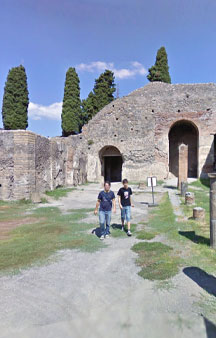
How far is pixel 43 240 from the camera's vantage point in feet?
20.6

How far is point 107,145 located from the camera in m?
24.1

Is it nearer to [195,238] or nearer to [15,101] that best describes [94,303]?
[195,238]

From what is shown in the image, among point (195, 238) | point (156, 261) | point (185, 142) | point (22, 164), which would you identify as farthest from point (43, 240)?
point (185, 142)

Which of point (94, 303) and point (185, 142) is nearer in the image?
point (94, 303)

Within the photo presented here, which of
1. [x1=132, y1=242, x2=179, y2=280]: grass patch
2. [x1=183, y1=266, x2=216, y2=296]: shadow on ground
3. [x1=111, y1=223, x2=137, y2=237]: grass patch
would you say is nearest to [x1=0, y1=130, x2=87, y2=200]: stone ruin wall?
[x1=111, y1=223, x2=137, y2=237]: grass patch

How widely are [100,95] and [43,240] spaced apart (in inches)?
1184

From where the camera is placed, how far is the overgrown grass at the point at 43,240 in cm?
502

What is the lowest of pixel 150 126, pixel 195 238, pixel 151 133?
pixel 195 238

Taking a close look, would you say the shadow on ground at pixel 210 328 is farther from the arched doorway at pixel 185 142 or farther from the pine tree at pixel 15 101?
the pine tree at pixel 15 101

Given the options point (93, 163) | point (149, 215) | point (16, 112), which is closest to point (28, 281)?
point (149, 215)

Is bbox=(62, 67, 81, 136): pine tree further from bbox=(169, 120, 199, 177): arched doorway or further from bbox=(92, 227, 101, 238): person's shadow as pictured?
bbox=(92, 227, 101, 238): person's shadow

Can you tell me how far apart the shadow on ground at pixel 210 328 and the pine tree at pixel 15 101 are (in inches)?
1162

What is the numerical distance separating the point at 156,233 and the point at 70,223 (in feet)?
8.83

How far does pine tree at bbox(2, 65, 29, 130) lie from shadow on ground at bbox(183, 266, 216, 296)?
93.1 feet
